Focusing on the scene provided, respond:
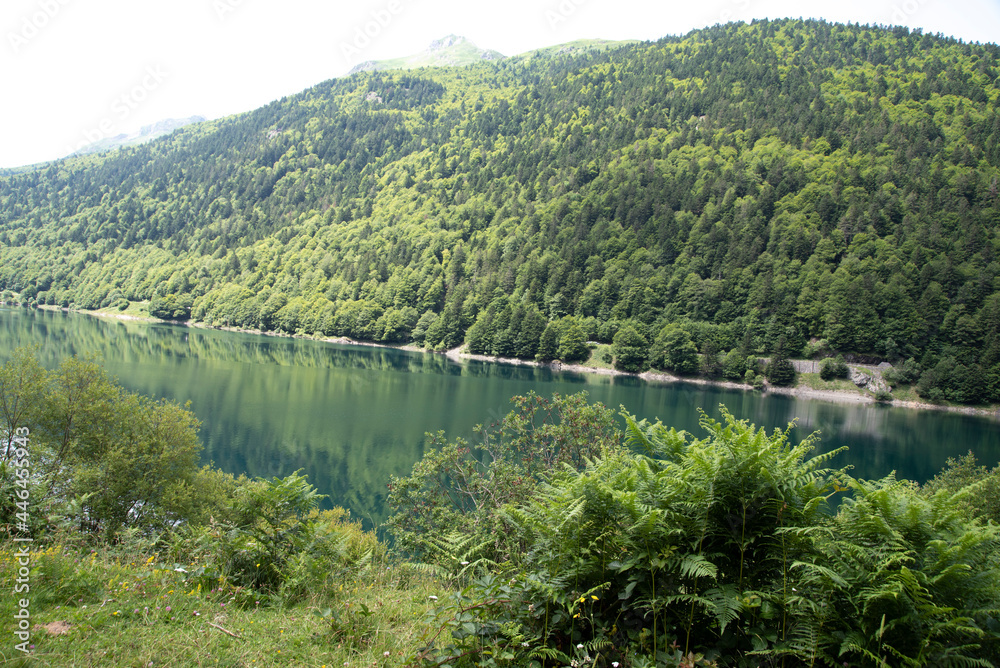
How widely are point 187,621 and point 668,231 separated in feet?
451

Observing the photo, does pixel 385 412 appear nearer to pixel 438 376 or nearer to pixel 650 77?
pixel 438 376

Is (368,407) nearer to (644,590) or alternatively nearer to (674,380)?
(644,590)

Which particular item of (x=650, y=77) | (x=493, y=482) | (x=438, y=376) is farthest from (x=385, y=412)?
(x=650, y=77)

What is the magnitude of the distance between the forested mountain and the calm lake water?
22.3 meters

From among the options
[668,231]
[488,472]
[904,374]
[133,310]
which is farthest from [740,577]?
[133,310]

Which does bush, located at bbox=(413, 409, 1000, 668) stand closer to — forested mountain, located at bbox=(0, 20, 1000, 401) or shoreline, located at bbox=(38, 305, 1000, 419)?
shoreline, located at bbox=(38, 305, 1000, 419)

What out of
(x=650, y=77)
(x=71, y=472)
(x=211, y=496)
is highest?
(x=650, y=77)

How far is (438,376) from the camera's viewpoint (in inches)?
3000

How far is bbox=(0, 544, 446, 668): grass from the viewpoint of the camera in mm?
3750

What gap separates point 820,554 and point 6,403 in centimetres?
2572

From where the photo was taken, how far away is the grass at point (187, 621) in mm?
3750

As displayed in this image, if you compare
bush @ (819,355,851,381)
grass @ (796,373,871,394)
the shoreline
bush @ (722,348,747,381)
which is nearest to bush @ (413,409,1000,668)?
the shoreline

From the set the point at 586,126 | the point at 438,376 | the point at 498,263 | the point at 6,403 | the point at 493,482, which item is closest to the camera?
the point at 493,482

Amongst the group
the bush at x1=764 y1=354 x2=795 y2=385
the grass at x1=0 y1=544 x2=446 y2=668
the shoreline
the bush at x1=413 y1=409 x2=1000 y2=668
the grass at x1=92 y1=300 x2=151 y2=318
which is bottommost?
the shoreline
